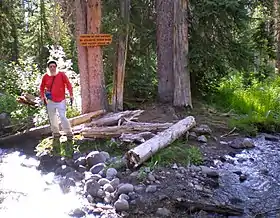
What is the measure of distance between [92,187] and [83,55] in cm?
410

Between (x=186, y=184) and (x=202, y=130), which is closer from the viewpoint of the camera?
(x=186, y=184)

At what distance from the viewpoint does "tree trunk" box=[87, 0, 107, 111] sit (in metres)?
8.80

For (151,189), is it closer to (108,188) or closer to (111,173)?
(108,188)

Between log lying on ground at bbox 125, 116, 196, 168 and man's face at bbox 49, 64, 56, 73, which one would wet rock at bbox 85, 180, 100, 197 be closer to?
log lying on ground at bbox 125, 116, 196, 168

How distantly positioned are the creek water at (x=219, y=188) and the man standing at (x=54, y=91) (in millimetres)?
928

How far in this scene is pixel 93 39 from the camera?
8.74 metres

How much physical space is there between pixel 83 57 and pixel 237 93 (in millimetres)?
4526

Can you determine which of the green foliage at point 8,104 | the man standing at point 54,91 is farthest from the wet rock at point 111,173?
the green foliage at point 8,104

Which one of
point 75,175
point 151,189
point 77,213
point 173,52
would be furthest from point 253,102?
point 77,213

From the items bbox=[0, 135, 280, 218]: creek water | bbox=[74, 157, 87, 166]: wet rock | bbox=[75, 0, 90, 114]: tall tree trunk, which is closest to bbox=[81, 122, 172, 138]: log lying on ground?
bbox=[74, 157, 87, 166]: wet rock

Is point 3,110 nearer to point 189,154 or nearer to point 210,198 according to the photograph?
point 189,154

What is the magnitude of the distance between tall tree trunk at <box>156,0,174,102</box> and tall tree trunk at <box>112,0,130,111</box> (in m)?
1.00

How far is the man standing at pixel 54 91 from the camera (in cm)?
759

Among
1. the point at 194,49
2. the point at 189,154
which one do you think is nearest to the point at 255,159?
the point at 189,154
